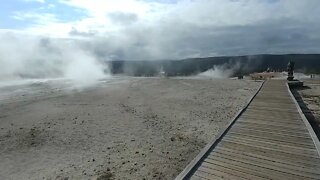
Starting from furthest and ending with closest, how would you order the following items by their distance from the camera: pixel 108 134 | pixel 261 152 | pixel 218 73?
1. pixel 218 73
2. pixel 108 134
3. pixel 261 152

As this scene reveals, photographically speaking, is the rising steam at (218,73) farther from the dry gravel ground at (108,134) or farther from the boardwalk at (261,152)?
the boardwalk at (261,152)

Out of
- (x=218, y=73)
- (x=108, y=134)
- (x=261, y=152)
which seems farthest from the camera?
(x=218, y=73)

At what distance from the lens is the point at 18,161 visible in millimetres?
9242

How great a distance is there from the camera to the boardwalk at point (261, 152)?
20.0ft

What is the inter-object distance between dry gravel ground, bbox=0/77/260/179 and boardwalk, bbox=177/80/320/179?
1.40 metres

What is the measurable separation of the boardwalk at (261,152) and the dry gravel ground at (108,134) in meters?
1.40

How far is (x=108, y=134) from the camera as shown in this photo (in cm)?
1172

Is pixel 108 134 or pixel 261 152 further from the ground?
pixel 261 152

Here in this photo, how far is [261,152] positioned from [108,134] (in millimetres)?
6297

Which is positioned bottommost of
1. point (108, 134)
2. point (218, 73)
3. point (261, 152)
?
point (108, 134)

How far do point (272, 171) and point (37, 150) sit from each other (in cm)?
752

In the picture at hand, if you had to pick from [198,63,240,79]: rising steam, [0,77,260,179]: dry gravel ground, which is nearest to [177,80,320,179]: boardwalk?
[0,77,260,179]: dry gravel ground

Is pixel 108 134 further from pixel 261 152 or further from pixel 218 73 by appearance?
pixel 218 73

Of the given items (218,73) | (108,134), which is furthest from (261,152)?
(218,73)
